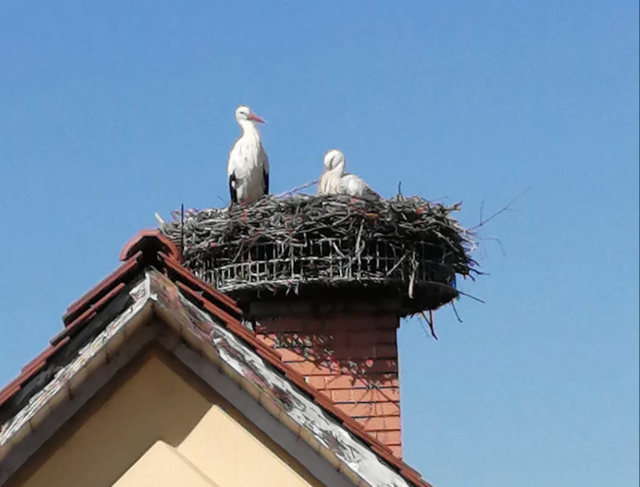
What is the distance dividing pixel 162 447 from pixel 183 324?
335 millimetres

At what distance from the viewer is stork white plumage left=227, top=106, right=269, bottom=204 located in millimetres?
10758

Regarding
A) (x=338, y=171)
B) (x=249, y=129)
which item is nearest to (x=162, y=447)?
(x=338, y=171)

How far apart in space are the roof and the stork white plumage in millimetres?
7401

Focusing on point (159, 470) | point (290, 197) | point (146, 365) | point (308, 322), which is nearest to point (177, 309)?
point (146, 365)

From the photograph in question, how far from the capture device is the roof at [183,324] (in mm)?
2918

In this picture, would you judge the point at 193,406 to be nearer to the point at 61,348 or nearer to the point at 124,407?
the point at 124,407

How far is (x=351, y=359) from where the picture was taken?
25.3 feet

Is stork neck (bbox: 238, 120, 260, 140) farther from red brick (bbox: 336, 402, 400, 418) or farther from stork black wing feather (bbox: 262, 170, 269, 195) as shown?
red brick (bbox: 336, 402, 400, 418)

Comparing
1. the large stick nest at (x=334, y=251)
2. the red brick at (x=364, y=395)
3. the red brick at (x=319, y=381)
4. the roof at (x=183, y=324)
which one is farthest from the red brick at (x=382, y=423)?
the roof at (x=183, y=324)

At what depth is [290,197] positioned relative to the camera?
8.77 m

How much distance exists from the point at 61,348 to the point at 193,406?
370 millimetres

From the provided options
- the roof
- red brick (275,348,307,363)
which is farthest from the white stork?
the roof

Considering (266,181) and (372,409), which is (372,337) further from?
(266,181)

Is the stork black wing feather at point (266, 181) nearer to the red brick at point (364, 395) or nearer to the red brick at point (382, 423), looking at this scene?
the red brick at point (364, 395)
